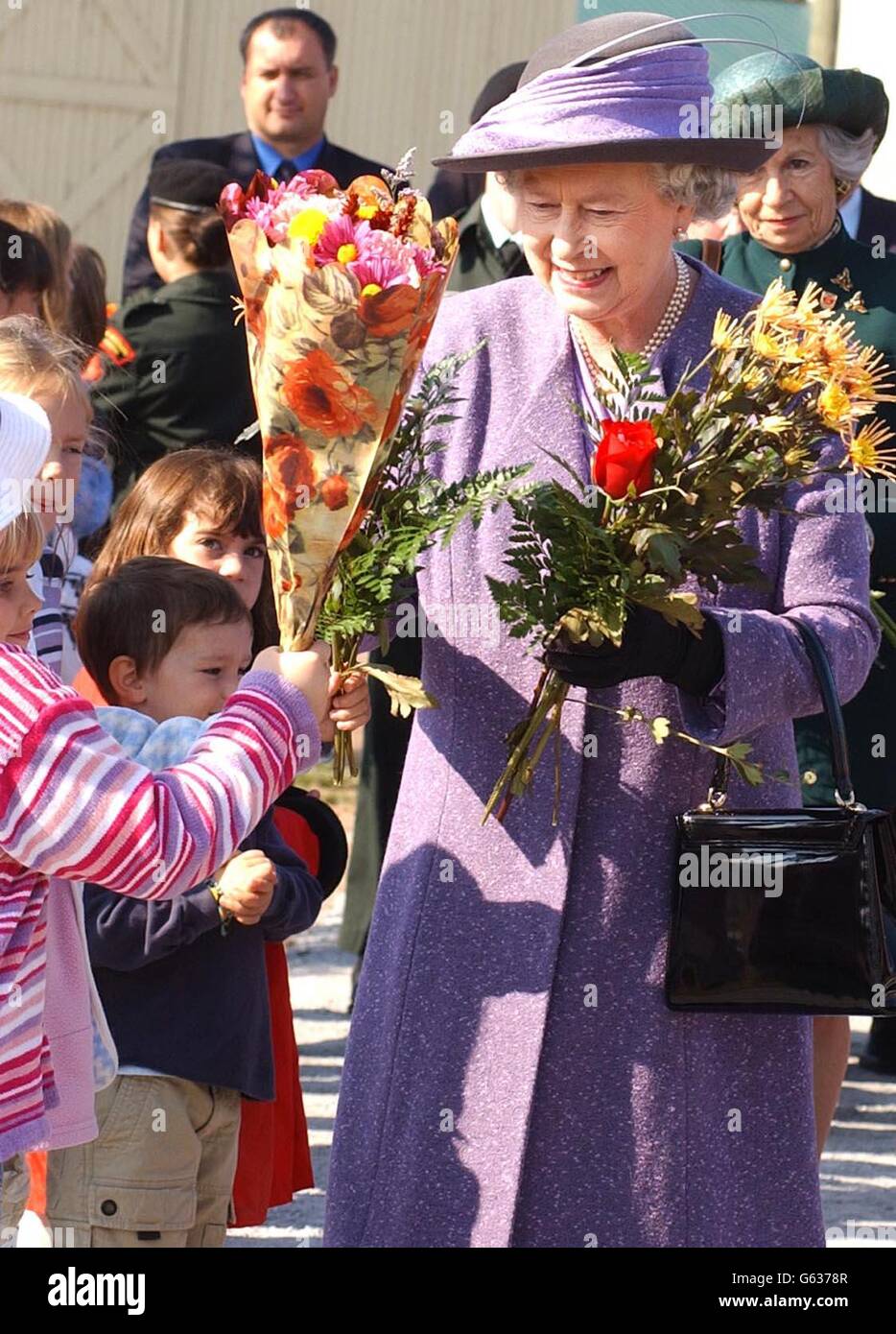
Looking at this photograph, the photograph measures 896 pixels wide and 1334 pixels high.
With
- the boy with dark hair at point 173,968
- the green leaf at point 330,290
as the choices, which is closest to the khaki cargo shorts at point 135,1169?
the boy with dark hair at point 173,968

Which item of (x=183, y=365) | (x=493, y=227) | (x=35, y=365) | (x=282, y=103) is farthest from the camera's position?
(x=282, y=103)

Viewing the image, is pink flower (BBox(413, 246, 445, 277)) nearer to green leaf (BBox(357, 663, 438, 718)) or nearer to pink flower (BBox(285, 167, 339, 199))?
pink flower (BBox(285, 167, 339, 199))

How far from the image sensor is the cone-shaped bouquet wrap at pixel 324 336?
232 cm

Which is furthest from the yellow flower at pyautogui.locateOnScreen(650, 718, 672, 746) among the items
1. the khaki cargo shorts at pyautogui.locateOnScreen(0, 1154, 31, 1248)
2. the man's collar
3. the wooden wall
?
the wooden wall

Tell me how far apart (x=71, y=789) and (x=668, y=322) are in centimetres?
100

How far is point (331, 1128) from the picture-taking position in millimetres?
4848

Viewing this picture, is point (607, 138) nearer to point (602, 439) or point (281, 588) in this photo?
point (602, 439)

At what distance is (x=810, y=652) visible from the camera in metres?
2.55

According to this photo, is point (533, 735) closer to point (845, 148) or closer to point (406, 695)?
point (406, 695)

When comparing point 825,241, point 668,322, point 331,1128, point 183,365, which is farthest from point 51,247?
point 668,322

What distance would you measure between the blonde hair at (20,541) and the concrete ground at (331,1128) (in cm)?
194

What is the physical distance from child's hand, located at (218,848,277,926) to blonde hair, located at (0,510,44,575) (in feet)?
2.60

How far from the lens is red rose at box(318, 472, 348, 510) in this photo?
95.0 inches
